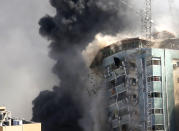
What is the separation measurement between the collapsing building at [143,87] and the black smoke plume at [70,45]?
2072 centimetres

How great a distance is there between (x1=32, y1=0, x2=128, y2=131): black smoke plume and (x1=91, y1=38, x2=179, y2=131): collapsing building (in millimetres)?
20719

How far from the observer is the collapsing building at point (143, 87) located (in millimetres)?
85875

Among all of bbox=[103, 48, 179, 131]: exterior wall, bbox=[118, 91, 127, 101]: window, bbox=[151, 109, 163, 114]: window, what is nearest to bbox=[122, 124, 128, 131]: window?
bbox=[103, 48, 179, 131]: exterior wall

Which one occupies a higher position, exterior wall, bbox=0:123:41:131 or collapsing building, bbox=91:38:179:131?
collapsing building, bbox=91:38:179:131

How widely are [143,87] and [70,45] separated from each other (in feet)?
124

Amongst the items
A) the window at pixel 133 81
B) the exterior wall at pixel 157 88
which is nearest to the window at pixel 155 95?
the exterior wall at pixel 157 88

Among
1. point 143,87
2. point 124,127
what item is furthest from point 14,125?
point 143,87

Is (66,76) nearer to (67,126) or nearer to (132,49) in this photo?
(67,126)

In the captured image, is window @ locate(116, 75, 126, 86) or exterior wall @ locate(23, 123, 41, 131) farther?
window @ locate(116, 75, 126, 86)

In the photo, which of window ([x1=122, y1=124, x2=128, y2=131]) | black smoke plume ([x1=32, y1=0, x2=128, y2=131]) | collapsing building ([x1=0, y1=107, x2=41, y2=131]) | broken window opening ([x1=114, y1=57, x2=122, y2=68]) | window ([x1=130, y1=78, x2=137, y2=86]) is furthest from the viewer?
black smoke plume ([x1=32, y1=0, x2=128, y2=131])

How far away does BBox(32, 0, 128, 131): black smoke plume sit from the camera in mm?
114875

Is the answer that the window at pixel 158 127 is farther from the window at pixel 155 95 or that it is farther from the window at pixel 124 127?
the window at pixel 124 127

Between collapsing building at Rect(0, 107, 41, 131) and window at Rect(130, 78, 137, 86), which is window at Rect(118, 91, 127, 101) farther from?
collapsing building at Rect(0, 107, 41, 131)

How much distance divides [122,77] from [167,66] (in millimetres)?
10455
